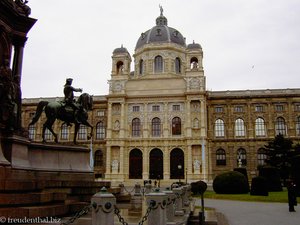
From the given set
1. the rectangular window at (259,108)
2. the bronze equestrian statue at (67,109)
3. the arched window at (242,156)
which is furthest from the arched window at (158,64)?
the bronze equestrian statue at (67,109)

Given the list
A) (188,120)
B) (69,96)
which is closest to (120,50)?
(188,120)

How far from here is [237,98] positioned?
57.2 m

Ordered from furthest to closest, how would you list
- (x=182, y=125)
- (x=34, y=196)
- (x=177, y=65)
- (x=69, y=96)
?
(x=177, y=65), (x=182, y=125), (x=69, y=96), (x=34, y=196)

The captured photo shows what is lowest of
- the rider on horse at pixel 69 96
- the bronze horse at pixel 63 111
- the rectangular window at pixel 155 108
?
the bronze horse at pixel 63 111

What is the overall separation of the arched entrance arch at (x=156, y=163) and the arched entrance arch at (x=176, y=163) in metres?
1.55

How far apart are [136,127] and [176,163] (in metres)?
8.65

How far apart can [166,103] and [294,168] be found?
30.7 metres

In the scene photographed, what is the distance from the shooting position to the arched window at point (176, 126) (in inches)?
2128

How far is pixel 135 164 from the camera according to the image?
2127 inches

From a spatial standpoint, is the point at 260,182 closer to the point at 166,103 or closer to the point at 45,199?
the point at 45,199

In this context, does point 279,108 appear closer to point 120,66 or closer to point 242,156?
point 242,156

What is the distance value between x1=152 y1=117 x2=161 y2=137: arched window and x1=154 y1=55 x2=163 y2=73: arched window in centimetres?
1020

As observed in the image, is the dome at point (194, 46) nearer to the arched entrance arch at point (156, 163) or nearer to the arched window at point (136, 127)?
the arched window at point (136, 127)

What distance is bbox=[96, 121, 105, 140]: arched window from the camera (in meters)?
59.6
